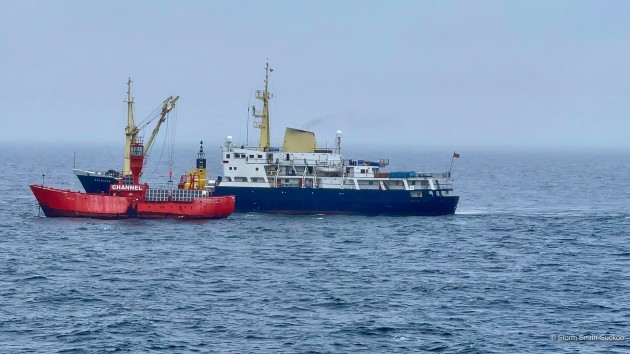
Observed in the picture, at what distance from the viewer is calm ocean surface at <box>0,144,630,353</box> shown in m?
53.0

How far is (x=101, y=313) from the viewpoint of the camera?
5791cm

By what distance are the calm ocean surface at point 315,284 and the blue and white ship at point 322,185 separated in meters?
1.98

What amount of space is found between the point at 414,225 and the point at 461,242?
1196 cm

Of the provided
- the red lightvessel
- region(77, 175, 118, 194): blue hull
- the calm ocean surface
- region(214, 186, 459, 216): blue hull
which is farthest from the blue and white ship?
region(77, 175, 118, 194): blue hull

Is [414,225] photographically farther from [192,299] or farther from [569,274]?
[192,299]

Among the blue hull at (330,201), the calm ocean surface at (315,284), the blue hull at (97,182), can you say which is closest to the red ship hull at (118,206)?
the calm ocean surface at (315,284)

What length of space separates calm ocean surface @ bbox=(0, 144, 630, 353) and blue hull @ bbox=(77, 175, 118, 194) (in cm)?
816

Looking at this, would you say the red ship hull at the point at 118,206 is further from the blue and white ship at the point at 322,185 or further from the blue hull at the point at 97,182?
the blue hull at the point at 97,182

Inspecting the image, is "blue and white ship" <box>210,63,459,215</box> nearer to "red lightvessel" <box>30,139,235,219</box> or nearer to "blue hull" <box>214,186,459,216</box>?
"blue hull" <box>214,186,459,216</box>

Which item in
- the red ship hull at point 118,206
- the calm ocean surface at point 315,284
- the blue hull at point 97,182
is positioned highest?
the blue hull at point 97,182

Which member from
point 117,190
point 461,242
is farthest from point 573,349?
point 117,190

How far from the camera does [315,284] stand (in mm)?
67438

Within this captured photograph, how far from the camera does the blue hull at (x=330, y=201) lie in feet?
347

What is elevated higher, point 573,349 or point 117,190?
point 117,190
